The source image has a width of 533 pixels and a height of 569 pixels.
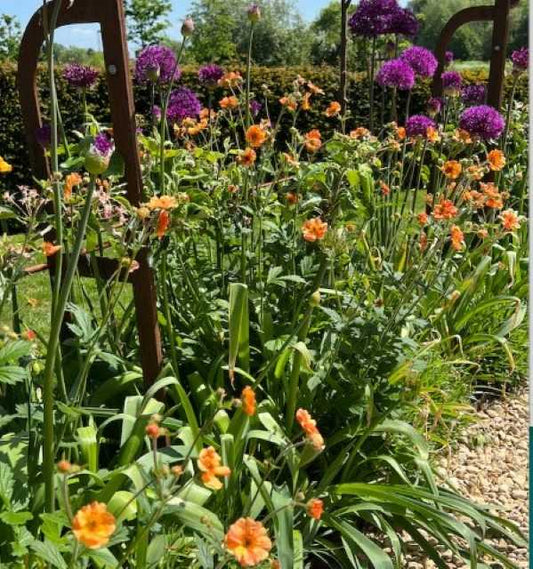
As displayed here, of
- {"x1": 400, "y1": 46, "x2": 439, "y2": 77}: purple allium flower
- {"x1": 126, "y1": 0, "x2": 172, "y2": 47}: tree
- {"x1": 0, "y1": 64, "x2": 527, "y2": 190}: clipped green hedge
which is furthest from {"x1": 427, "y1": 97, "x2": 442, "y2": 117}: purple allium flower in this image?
{"x1": 126, "y1": 0, "x2": 172, "y2": 47}: tree

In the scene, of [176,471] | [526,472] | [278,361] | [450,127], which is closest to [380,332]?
[278,361]

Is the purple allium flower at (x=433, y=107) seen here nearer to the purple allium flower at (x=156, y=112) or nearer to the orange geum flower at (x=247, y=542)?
the purple allium flower at (x=156, y=112)

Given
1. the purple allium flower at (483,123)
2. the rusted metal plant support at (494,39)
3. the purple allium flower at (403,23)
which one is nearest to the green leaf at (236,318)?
the purple allium flower at (483,123)

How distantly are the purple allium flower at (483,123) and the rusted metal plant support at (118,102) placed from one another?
146cm

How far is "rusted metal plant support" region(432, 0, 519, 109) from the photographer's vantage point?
3.47 m

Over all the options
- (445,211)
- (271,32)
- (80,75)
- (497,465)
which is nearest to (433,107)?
(445,211)

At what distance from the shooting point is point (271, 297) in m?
2.44

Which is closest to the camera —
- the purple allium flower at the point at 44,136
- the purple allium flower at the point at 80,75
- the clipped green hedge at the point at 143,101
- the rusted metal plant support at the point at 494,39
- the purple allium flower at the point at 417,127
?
the purple allium flower at the point at 44,136

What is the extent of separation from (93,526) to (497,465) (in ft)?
6.31

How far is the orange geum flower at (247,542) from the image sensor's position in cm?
103

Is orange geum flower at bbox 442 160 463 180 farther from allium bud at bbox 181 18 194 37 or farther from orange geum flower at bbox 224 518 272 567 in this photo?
orange geum flower at bbox 224 518 272 567

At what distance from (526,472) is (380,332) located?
873 mm

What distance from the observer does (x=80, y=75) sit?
2.14m

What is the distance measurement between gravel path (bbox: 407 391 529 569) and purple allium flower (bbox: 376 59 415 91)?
1.26 metres
